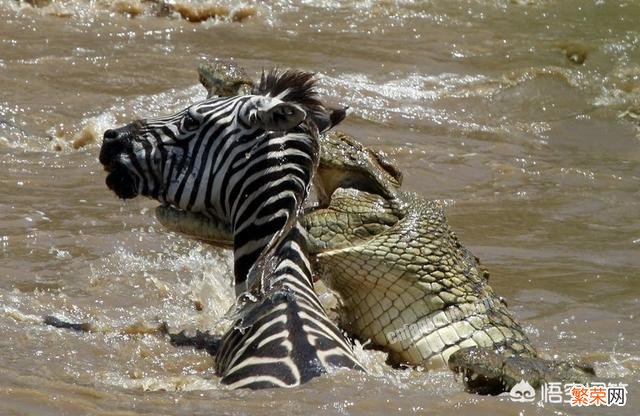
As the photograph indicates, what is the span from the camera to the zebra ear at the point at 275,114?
4.84 meters

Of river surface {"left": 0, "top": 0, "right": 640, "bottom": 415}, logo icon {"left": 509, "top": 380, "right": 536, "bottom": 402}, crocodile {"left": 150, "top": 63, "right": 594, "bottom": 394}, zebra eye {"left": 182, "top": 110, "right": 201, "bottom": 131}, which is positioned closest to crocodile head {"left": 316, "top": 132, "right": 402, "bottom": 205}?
crocodile {"left": 150, "top": 63, "right": 594, "bottom": 394}

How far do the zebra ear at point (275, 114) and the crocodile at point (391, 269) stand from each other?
18.9 inches

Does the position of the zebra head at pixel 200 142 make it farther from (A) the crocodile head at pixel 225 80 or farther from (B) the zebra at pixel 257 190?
(A) the crocodile head at pixel 225 80

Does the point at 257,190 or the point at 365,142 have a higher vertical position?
the point at 257,190

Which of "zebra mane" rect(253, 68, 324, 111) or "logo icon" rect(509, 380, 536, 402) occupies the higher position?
"zebra mane" rect(253, 68, 324, 111)

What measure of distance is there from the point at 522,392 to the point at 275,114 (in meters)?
1.37

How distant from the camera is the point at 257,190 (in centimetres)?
494

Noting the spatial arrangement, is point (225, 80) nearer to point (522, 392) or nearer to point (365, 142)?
point (522, 392)

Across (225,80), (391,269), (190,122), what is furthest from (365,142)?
(190,122)

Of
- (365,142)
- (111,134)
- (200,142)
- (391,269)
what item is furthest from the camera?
(365,142)

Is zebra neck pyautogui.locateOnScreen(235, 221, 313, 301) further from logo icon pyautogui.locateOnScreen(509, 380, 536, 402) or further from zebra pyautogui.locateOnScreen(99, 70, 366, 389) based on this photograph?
logo icon pyautogui.locateOnScreen(509, 380, 536, 402)

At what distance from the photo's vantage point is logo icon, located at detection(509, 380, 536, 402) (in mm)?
4590

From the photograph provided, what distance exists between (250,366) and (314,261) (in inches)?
39.1

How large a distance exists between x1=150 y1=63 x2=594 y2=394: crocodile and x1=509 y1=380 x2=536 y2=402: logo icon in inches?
26.3
